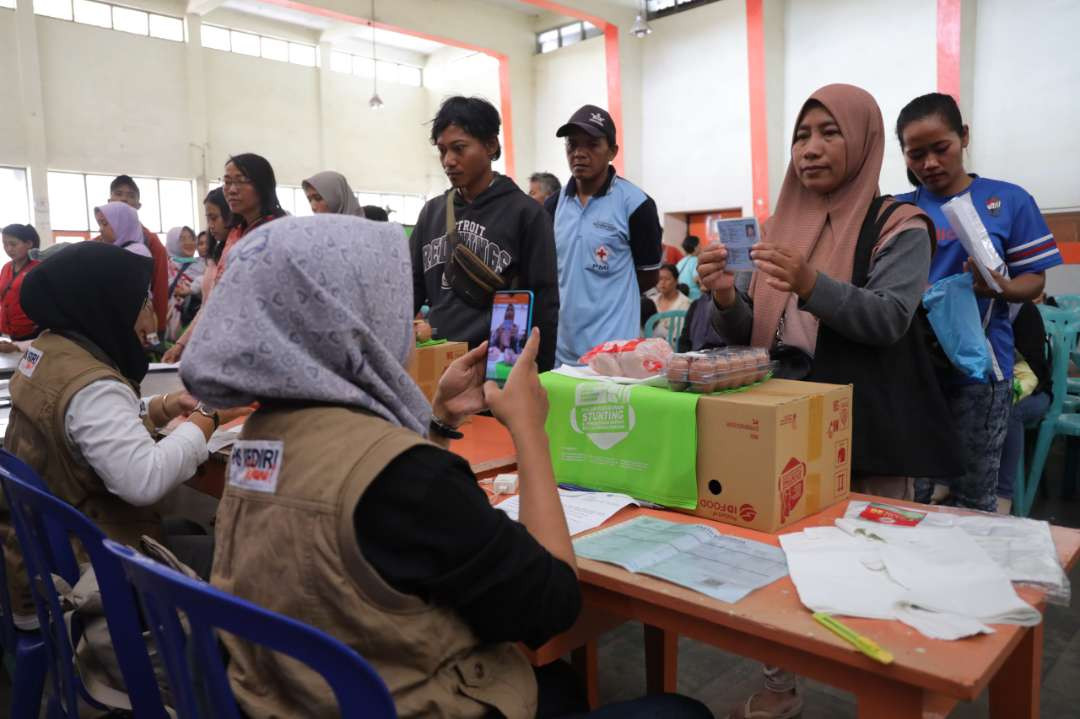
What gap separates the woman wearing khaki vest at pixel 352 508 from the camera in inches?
32.7

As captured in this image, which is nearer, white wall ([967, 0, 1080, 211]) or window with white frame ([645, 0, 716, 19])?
white wall ([967, 0, 1080, 211])

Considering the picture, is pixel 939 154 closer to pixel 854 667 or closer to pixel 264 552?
pixel 854 667

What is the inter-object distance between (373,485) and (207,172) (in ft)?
41.0

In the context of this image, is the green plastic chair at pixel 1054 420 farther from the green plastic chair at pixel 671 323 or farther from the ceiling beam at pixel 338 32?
the ceiling beam at pixel 338 32

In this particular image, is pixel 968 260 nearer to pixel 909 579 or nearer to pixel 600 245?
pixel 600 245

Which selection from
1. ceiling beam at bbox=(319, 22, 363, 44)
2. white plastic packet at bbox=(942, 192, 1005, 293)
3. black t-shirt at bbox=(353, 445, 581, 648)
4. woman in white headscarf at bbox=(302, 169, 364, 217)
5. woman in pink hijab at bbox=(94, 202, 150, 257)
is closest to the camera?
black t-shirt at bbox=(353, 445, 581, 648)

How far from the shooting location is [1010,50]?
26.7ft

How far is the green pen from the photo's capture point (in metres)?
0.88

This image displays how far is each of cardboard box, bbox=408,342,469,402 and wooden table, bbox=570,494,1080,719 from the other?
1067mm

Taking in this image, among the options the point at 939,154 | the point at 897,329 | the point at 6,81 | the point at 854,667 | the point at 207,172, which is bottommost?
the point at 854,667

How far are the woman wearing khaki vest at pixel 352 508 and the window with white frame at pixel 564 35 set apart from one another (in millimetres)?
12477

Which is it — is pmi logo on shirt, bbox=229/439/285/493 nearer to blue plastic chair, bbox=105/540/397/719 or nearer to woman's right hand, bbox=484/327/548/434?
blue plastic chair, bbox=105/540/397/719

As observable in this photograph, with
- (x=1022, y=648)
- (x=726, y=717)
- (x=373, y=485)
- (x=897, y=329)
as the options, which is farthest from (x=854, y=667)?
(x=726, y=717)

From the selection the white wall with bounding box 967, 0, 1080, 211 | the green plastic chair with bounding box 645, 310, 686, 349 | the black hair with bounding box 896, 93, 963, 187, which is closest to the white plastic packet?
the black hair with bounding box 896, 93, 963, 187
